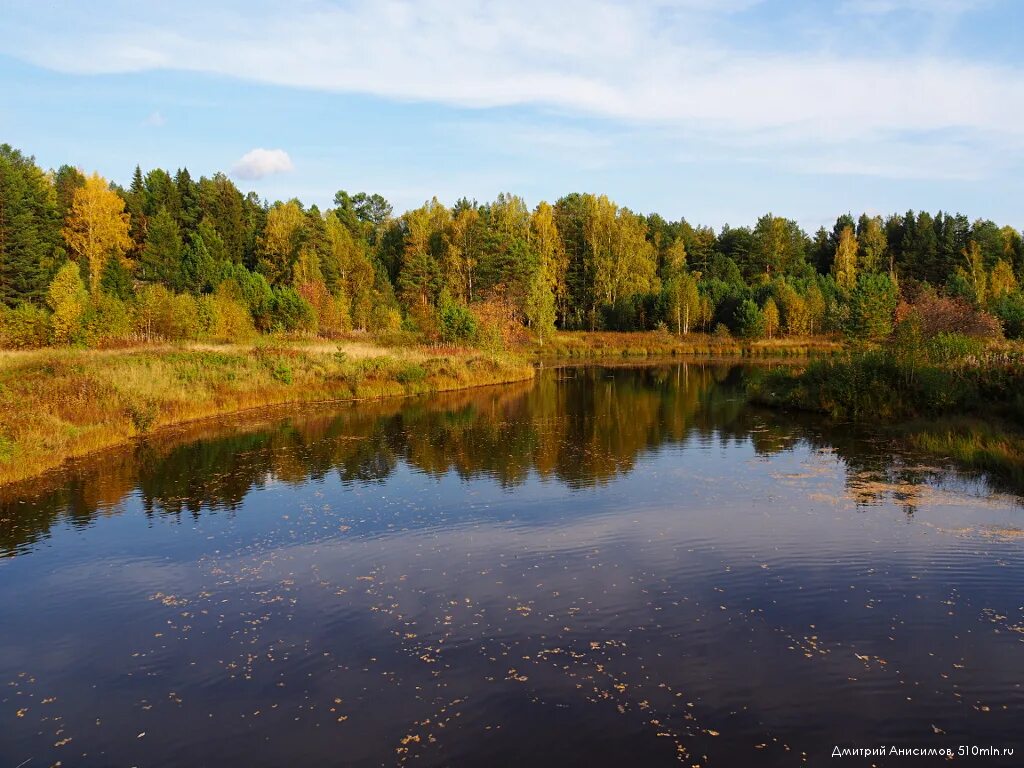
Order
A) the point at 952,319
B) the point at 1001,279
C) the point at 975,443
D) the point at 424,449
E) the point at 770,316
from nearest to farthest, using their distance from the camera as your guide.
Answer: the point at 975,443 < the point at 424,449 < the point at 952,319 < the point at 770,316 < the point at 1001,279

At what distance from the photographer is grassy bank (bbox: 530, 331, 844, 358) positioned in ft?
228

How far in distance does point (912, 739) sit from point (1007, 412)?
1814 centimetres

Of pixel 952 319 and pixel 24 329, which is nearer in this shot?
pixel 24 329

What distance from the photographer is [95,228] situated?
7112 centimetres

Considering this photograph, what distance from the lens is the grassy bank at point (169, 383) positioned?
1984 cm

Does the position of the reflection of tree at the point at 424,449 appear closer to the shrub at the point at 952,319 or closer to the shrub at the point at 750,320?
the shrub at the point at 952,319

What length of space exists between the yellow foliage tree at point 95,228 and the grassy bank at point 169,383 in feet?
137

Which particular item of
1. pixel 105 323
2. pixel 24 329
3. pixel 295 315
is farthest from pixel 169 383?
pixel 295 315

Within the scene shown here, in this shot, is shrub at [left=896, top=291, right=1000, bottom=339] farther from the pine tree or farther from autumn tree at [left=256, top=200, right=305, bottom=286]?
the pine tree

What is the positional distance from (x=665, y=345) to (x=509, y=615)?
66402 mm

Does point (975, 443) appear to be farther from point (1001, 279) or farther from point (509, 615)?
point (1001, 279)

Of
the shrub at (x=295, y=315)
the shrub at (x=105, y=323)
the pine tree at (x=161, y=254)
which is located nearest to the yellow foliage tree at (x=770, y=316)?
the shrub at (x=295, y=315)

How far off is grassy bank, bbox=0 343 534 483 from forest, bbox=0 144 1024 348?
764 centimetres

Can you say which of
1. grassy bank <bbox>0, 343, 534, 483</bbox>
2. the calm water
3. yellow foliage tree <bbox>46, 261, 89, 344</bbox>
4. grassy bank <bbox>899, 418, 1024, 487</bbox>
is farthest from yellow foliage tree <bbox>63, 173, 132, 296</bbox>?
grassy bank <bbox>899, 418, 1024, 487</bbox>
